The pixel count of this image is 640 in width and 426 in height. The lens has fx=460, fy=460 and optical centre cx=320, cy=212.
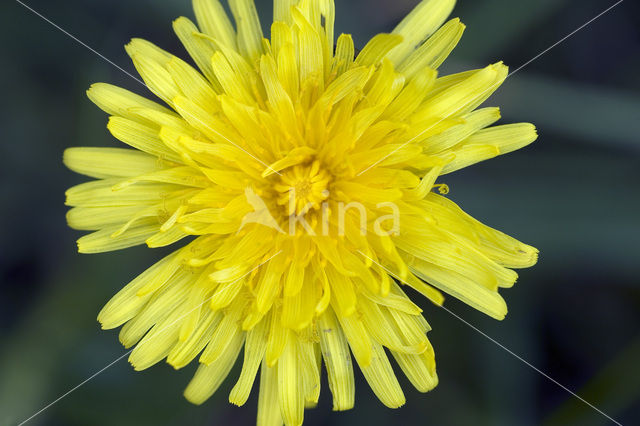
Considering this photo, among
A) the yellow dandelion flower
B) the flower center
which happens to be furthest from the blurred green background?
the flower center

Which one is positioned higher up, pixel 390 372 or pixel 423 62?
pixel 423 62

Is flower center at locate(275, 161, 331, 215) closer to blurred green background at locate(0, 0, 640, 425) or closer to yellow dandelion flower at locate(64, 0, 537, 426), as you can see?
yellow dandelion flower at locate(64, 0, 537, 426)

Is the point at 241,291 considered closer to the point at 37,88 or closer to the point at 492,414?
the point at 492,414

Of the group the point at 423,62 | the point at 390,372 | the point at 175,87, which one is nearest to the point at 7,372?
the point at 175,87

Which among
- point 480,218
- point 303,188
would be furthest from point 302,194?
point 480,218

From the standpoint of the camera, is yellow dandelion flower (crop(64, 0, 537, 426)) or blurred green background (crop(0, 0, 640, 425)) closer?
yellow dandelion flower (crop(64, 0, 537, 426))

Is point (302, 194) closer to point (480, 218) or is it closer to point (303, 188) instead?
point (303, 188)

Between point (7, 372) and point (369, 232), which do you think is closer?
point (369, 232)
